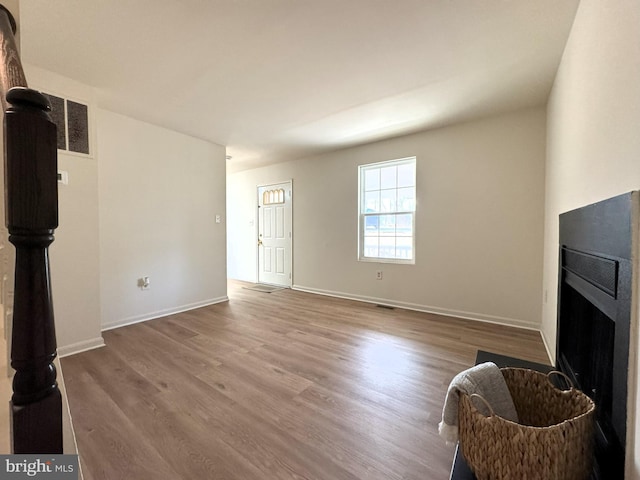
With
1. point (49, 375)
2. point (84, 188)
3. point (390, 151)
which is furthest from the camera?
point (390, 151)

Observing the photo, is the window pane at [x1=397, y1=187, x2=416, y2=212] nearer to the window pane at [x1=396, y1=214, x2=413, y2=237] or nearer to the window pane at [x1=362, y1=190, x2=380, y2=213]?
the window pane at [x1=396, y1=214, x2=413, y2=237]

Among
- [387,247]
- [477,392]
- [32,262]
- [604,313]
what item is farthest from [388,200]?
[32,262]

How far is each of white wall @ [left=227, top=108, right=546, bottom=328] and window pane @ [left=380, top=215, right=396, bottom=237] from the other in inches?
15.6

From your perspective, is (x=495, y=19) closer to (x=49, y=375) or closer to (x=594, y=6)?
(x=594, y=6)

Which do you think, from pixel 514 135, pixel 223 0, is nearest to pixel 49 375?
pixel 223 0

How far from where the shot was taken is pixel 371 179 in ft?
14.4

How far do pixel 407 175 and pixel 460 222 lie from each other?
981mm

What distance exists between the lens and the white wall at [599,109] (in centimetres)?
Result: 91

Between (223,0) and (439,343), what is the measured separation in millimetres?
3161

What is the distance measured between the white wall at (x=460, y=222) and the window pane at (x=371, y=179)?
162 mm

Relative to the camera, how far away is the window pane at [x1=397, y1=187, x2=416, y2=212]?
395cm

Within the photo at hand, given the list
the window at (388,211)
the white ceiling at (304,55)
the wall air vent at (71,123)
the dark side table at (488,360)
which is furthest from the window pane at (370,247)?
the wall air vent at (71,123)

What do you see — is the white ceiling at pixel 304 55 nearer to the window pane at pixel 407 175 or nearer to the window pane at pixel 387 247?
the window pane at pixel 407 175

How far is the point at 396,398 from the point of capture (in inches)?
73.6
